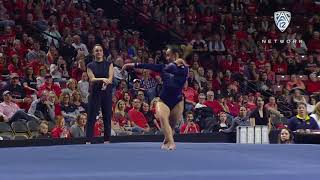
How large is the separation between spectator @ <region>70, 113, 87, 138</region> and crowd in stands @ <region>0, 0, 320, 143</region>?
2 centimetres

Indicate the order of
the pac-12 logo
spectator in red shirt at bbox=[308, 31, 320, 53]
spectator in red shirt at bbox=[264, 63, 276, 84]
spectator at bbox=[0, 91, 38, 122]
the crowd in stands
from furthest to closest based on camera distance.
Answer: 1. the pac-12 logo
2. spectator in red shirt at bbox=[308, 31, 320, 53]
3. spectator in red shirt at bbox=[264, 63, 276, 84]
4. the crowd in stands
5. spectator at bbox=[0, 91, 38, 122]

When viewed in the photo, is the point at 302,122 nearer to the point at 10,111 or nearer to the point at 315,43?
the point at 10,111

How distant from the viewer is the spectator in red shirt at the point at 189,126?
1057 cm

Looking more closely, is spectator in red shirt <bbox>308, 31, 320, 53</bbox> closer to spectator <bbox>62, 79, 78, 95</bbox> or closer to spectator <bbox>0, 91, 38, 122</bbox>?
spectator <bbox>62, 79, 78, 95</bbox>

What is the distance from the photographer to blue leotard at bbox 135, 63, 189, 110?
6.66 metres

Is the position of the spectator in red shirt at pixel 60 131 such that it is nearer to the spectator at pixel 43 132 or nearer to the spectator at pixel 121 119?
the spectator at pixel 43 132

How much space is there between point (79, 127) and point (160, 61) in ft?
15.7

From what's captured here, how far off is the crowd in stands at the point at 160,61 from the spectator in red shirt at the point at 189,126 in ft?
0.06

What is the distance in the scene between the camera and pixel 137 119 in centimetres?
1046

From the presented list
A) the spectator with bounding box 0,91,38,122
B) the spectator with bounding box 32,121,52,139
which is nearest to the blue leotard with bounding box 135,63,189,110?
the spectator with bounding box 32,121,52,139

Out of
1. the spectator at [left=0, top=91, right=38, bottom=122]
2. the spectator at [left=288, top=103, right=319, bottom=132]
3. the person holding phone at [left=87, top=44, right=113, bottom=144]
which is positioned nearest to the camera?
the person holding phone at [left=87, top=44, right=113, bottom=144]

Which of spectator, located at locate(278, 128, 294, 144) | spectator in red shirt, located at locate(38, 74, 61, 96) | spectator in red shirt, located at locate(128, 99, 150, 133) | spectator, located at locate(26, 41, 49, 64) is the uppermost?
spectator, located at locate(26, 41, 49, 64)

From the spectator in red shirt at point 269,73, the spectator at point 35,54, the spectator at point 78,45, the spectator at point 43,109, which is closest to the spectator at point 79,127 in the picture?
the spectator at point 43,109

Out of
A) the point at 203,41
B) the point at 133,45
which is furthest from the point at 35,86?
the point at 203,41
